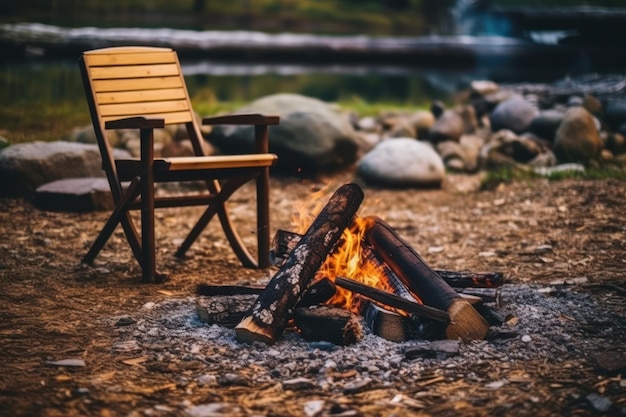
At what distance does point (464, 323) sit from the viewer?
3629 mm

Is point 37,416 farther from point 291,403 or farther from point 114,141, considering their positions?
point 114,141

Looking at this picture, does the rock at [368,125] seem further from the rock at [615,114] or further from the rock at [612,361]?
the rock at [612,361]

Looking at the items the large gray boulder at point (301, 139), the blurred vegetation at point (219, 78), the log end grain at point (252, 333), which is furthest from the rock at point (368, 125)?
the log end grain at point (252, 333)

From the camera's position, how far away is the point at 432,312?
11.7ft

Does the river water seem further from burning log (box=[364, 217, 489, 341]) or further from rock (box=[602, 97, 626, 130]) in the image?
burning log (box=[364, 217, 489, 341])

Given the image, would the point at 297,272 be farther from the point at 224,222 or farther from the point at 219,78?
the point at 219,78

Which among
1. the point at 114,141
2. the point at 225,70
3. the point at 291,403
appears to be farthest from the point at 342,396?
the point at 225,70

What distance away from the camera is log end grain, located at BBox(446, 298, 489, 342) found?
361 centimetres

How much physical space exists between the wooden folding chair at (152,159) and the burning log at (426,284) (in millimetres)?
1032

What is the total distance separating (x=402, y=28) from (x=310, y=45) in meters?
16.8

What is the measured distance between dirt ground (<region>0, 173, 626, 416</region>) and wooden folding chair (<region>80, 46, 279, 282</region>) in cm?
24

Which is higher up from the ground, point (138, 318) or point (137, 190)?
point (137, 190)

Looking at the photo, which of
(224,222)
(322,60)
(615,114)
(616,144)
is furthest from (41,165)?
(322,60)

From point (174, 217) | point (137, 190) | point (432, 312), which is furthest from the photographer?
point (174, 217)
